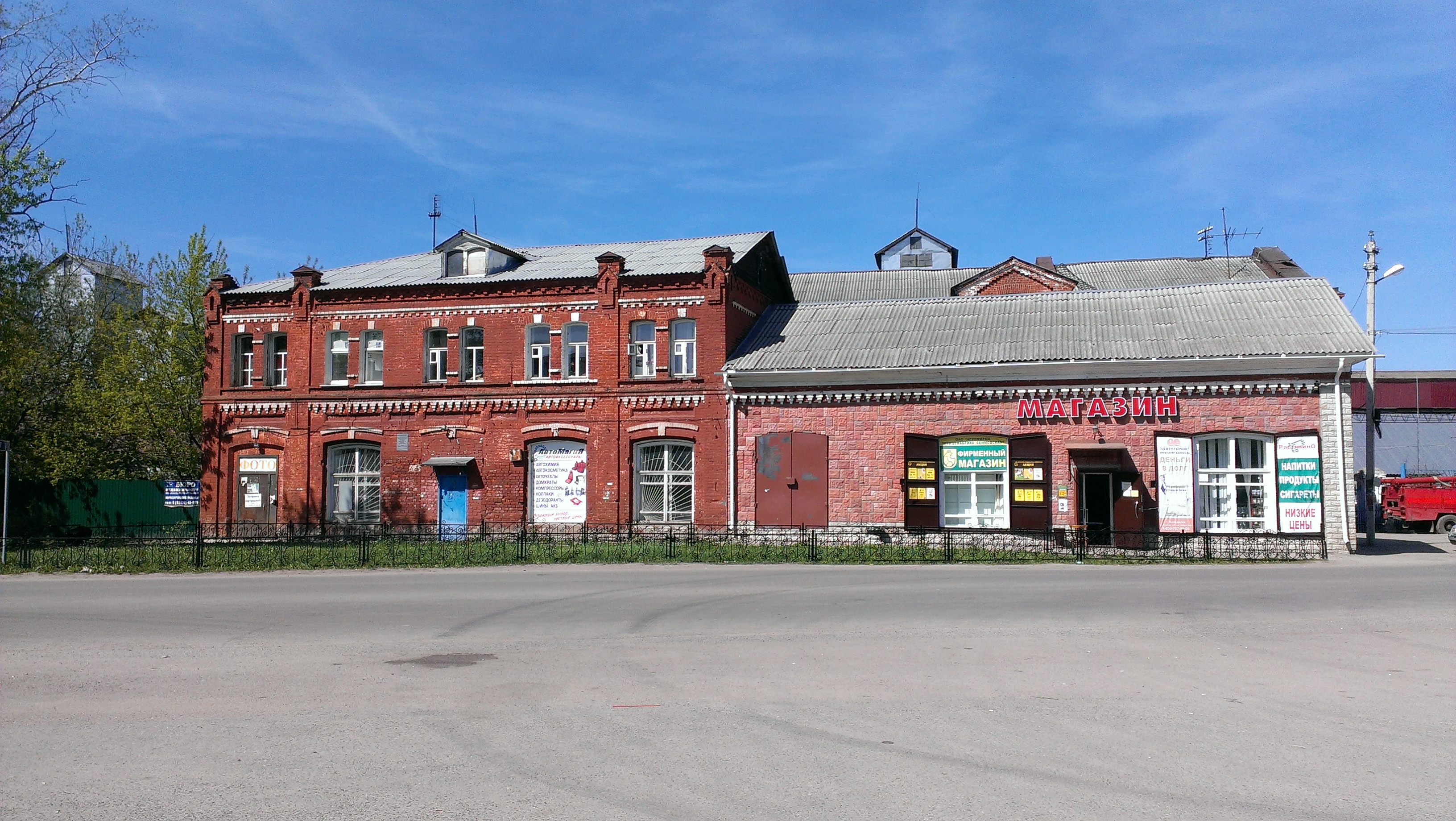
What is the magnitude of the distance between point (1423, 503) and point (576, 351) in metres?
30.1

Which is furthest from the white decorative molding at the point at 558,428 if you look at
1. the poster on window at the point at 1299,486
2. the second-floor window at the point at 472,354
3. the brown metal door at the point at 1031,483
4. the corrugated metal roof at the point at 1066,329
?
the poster on window at the point at 1299,486

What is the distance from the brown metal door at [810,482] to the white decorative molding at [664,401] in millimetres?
3286

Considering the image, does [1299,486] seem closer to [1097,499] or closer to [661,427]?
[1097,499]

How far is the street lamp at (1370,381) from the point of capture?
2786cm

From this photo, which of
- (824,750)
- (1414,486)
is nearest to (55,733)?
(824,750)

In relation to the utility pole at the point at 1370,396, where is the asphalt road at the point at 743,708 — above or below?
below

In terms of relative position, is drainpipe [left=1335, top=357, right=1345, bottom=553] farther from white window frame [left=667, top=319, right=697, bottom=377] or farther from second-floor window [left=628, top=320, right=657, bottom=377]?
second-floor window [left=628, top=320, right=657, bottom=377]

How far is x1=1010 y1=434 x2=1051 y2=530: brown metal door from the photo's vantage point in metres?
27.3

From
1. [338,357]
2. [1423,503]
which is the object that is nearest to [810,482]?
[338,357]

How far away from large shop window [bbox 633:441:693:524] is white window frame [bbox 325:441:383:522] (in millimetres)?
8762

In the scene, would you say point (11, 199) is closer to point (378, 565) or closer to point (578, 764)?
point (378, 565)

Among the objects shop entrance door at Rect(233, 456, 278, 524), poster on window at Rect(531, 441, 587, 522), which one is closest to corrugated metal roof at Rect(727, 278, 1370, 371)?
poster on window at Rect(531, 441, 587, 522)

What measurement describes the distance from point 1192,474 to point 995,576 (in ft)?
31.1

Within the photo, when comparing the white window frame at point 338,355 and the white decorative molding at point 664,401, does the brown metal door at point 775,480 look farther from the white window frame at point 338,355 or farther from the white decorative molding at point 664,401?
the white window frame at point 338,355
